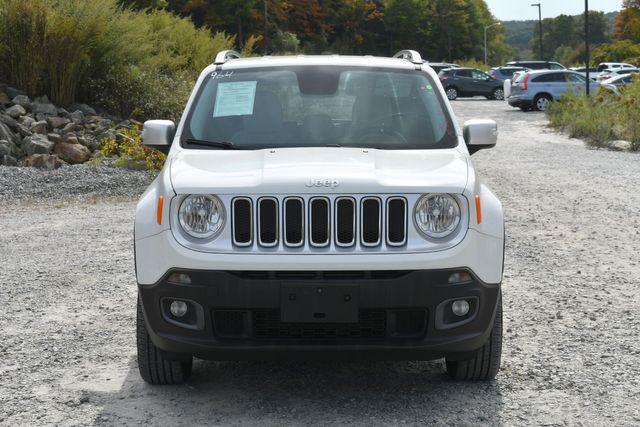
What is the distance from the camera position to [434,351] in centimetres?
462

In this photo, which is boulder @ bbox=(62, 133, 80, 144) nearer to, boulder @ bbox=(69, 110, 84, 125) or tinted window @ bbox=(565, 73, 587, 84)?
boulder @ bbox=(69, 110, 84, 125)

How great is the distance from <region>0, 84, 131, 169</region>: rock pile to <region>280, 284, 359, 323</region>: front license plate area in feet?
39.3

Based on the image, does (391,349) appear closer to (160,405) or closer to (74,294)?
(160,405)

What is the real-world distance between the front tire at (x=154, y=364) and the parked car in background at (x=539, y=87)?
104 feet

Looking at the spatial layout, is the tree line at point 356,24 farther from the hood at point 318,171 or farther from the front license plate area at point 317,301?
the front license plate area at point 317,301

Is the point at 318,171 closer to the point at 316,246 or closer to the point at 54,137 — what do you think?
the point at 316,246

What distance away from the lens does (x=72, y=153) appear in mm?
16266

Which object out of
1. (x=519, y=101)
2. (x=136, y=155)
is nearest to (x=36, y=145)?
(x=136, y=155)

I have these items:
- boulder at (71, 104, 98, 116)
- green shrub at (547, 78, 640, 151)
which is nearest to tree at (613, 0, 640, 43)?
green shrub at (547, 78, 640, 151)

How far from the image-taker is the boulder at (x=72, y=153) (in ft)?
53.3

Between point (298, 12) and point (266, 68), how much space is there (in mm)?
77274

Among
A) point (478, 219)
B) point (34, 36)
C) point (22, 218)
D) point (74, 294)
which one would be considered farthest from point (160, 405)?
point (34, 36)

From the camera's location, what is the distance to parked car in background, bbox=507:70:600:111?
3556 cm

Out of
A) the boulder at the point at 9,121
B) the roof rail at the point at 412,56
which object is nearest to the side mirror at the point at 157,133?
the roof rail at the point at 412,56
